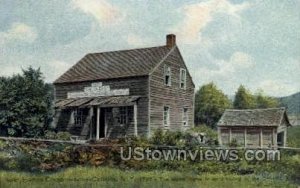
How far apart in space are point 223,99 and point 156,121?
1.21 meters

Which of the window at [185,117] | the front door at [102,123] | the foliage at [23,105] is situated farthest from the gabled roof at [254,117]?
the foliage at [23,105]

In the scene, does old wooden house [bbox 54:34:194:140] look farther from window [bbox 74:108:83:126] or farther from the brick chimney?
the brick chimney

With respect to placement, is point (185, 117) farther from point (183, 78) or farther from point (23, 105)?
point (23, 105)

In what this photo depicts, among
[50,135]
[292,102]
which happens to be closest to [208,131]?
[292,102]

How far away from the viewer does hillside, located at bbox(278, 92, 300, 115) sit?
41.2ft

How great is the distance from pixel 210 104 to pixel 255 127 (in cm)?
90

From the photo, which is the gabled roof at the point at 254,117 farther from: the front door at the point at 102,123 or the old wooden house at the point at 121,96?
the front door at the point at 102,123

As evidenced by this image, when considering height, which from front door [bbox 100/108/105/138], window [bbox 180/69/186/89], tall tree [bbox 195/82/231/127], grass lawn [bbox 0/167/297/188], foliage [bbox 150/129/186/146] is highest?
window [bbox 180/69/186/89]

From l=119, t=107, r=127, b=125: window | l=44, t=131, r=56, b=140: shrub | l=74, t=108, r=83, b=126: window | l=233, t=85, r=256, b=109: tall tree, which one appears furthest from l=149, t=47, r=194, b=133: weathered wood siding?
l=44, t=131, r=56, b=140: shrub

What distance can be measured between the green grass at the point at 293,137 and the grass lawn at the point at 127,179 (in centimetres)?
68

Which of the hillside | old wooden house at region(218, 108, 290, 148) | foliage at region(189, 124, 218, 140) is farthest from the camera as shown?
foliage at region(189, 124, 218, 140)

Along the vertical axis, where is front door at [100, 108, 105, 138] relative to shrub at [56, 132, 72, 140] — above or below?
above

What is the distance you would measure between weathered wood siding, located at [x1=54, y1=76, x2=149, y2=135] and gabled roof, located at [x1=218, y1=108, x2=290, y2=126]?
132cm

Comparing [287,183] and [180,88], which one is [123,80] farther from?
[287,183]
